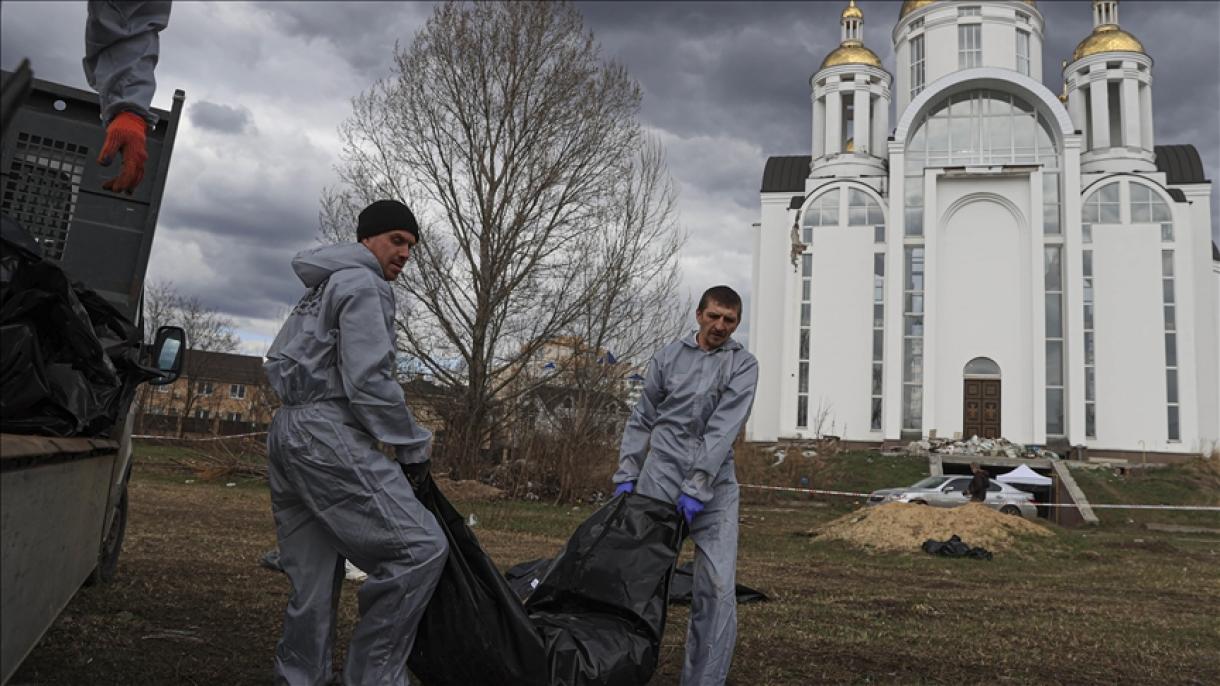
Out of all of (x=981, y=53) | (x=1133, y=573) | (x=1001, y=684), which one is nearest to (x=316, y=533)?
(x=1001, y=684)

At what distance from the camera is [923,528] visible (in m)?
14.3

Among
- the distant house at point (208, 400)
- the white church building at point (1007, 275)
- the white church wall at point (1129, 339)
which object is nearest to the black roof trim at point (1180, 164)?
the white church building at point (1007, 275)

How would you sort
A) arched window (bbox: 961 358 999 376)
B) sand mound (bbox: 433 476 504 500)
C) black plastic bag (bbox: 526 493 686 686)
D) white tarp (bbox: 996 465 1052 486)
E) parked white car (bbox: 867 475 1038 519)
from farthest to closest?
arched window (bbox: 961 358 999 376)
white tarp (bbox: 996 465 1052 486)
parked white car (bbox: 867 475 1038 519)
sand mound (bbox: 433 476 504 500)
black plastic bag (bbox: 526 493 686 686)

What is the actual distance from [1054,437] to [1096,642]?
36190 millimetres

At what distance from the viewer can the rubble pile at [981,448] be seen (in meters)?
34.5

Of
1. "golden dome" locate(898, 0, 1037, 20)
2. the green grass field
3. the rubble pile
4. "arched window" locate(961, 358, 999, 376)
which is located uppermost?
"golden dome" locate(898, 0, 1037, 20)

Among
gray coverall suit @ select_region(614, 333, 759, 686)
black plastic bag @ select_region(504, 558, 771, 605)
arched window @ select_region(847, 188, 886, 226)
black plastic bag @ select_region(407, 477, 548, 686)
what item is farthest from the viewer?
arched window @ select_region(847, 188, 886, 226)

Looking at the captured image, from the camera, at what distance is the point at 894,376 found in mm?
39906

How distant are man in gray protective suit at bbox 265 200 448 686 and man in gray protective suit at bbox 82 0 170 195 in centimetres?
79

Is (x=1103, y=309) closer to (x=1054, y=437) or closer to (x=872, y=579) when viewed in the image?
(x=1054, y=437)

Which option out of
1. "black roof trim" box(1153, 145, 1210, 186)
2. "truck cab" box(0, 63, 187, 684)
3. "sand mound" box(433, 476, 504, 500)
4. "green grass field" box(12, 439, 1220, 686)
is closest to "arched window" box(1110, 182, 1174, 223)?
"black roof trim" box(1153, 145, 1210, 186)

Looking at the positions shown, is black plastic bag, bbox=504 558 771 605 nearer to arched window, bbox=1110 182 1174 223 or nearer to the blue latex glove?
the blue latex glove

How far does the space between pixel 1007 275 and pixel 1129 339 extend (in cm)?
589

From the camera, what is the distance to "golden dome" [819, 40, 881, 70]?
48.1 meters
